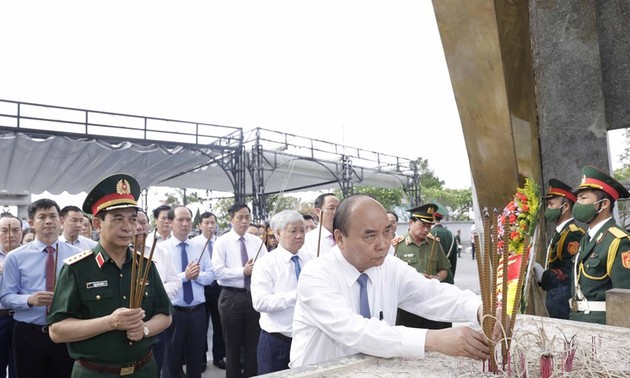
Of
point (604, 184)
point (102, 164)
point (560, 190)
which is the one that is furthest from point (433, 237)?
point (102, 164)

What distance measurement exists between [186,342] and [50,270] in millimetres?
1436

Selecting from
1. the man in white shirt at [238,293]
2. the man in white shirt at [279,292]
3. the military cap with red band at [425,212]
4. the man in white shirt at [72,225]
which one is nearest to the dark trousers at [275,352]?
the man in white shirt at [279,292]

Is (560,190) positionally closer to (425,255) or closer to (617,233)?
(617,233)

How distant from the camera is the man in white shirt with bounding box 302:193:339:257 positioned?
13.8ft

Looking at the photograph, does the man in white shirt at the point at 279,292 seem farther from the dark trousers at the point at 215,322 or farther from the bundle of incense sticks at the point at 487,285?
the dark trousers at the point at 215,322

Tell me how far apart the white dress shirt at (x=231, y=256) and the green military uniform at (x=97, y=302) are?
2294 mm

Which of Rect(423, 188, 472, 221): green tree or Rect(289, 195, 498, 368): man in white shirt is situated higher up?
Rect(423, 188, 472, 221): green tree

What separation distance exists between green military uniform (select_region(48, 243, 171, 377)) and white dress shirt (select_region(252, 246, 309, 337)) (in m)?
1.07

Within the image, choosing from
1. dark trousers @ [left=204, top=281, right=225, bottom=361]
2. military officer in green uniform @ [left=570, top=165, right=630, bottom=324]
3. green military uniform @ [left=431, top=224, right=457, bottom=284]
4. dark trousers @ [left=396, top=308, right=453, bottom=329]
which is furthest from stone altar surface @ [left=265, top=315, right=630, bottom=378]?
dark trousers @ [left=204, top=281, right=225, bottom=361]

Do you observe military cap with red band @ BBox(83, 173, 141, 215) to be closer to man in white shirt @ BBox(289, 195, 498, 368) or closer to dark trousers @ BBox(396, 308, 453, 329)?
man in white shirt @ BBox(289, 195, 498, 368)

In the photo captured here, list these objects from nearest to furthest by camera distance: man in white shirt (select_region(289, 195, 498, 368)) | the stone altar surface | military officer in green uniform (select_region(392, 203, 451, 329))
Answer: the stone altar surface, man in white shirt (select_region(289, 195, 498, 368)), military officer in green uniform (select_region(392, 203, 451, 329))

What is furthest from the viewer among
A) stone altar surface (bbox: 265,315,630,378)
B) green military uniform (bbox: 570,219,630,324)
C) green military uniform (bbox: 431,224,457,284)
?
green military uniform (bbox: 431,224,457,284)

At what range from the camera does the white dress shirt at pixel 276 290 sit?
11.0 ft

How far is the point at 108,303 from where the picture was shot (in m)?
2.31
